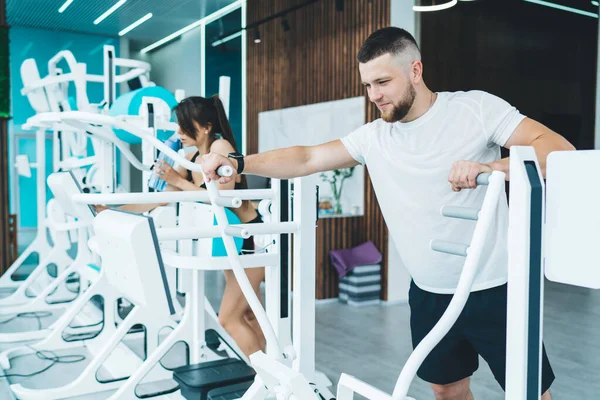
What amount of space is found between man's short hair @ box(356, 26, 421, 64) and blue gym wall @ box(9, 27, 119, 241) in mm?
6510

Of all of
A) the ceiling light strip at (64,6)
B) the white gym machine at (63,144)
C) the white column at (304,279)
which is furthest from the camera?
the ceiling light strip at (64,6)

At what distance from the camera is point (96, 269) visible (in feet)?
13.7

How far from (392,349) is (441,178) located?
2207 millimetres

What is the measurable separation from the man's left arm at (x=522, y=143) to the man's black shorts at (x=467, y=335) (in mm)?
390

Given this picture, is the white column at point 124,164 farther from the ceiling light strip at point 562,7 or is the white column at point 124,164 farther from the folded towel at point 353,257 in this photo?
the ceiling light strip at point 562,7

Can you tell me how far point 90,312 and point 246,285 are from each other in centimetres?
326

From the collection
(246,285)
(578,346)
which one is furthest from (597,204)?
(578,346)

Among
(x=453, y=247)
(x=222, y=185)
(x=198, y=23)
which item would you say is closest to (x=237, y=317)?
(x=222, y=185)

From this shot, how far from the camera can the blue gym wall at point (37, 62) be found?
789 cm

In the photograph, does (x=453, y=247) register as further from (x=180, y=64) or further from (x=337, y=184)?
(x=180, y=64)

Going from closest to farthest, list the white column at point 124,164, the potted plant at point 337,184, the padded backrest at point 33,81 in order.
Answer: the padded backrest at point 33,81
the potted plant at point 337,184
the white column at point 124,164

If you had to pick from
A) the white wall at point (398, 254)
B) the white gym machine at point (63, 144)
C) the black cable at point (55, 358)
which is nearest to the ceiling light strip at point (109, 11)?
Answer: the white gym machine at point (63, 144)

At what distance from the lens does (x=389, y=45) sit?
65.9 inches

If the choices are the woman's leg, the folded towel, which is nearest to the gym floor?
the folded towel
